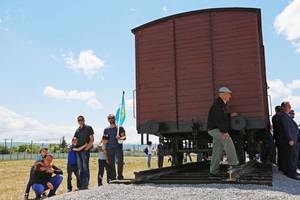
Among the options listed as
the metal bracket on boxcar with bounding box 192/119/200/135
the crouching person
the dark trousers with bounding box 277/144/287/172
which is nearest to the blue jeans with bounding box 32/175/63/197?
the crouching person

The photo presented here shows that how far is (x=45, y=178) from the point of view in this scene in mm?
7203

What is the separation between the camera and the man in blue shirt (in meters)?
7.59

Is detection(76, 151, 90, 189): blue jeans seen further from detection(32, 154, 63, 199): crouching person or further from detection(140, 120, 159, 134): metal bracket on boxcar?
detection(140, 120, 159, 134): metal bracket on boxcar

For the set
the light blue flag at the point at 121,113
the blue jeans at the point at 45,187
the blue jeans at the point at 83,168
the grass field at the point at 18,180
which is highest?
the light blue flag at the point at 121,113

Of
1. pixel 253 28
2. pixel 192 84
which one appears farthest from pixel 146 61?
pixel 253 28

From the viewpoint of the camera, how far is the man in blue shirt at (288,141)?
7.59 m

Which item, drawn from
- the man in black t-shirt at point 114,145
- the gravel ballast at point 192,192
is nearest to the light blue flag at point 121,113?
the man in black t-shirt at point 114,145

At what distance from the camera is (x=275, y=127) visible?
26.2 feet

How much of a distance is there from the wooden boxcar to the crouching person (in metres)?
2.33

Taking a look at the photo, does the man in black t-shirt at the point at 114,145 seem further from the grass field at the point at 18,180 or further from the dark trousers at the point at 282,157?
the dark trousers at the point at 282,157

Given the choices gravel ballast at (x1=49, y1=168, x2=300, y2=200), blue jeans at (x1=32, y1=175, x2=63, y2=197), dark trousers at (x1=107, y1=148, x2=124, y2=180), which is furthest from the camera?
dark trousers at (x1=107, y1=148, x2=124, y2=180)

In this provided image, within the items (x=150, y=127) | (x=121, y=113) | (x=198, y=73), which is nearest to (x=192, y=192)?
(x=150, y=127)

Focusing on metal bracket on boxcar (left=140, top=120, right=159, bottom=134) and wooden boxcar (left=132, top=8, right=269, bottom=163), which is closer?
wooden boxcar (left=132, top=8, right=269, bottom=163)

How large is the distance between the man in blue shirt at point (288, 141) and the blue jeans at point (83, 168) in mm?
3983
